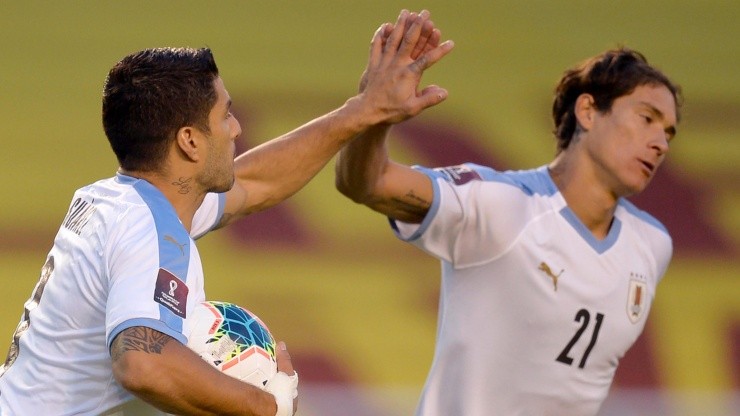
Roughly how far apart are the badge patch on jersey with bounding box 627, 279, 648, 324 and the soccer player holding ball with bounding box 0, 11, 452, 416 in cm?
171

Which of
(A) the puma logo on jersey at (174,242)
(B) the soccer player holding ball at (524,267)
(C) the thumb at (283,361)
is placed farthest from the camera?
(B) the soccer player holding ball at (524,267)

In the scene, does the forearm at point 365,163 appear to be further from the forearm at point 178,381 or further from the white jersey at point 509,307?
the forearm at point 178,381

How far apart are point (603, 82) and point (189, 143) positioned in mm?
2112

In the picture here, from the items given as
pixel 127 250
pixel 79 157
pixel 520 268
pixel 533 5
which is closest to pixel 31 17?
pixel 79 157

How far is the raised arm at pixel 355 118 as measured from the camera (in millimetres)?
3420

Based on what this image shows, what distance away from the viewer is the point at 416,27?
3465 millimetres

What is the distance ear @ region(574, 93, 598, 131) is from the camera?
442 centimetres

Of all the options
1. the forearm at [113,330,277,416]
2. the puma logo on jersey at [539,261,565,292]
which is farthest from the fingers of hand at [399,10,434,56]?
the forearm at [113,330,277,416]

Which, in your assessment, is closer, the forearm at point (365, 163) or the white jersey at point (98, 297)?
the white jersey at point (98, 297)

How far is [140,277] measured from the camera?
2.55 m

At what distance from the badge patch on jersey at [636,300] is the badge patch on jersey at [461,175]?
2.31ft

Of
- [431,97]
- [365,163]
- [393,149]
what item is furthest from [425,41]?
[393,149]

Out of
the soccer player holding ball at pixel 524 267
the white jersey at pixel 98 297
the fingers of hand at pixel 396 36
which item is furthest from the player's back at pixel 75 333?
the soccer player holding ball at pixel 524 267

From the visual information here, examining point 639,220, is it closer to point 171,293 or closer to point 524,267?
point 524,267
